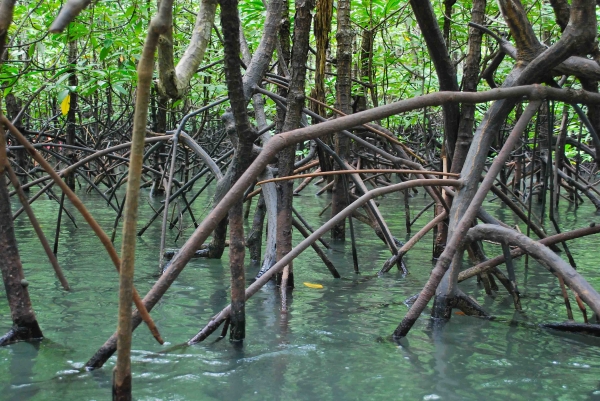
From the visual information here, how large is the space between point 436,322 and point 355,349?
0.51 metres

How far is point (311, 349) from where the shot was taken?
2.98 metres

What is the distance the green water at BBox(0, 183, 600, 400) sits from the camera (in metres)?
2.51

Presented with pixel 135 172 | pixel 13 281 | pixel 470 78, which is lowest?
pixel 13 281

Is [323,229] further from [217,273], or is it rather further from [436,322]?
[217,273]

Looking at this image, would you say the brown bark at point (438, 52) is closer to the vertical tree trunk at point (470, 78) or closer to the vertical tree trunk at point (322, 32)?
the vertical tree trunk at point (470, 78)

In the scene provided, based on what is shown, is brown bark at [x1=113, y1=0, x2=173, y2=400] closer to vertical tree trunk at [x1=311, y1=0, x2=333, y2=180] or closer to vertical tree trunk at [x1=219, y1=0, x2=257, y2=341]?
vertical tree trunk at [x1=219, y1=0, x2=257, y2=341]

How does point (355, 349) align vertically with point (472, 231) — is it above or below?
below

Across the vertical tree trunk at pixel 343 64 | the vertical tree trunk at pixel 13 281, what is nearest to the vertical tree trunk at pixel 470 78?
the vertical tree trunk at pixel 343 64

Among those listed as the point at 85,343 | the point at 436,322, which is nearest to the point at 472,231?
the point at 436,322

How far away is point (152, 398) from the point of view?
2.38 meters

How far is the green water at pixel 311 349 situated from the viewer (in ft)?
8.23

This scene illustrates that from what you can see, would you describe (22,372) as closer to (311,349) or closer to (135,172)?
(311,349)

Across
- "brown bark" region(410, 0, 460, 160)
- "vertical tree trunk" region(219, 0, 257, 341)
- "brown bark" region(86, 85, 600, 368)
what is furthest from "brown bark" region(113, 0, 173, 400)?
"brown bark" region(410, 0, 460, 160)

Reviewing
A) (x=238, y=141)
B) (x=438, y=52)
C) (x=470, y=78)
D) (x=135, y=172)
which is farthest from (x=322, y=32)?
(x=135, y=172)
